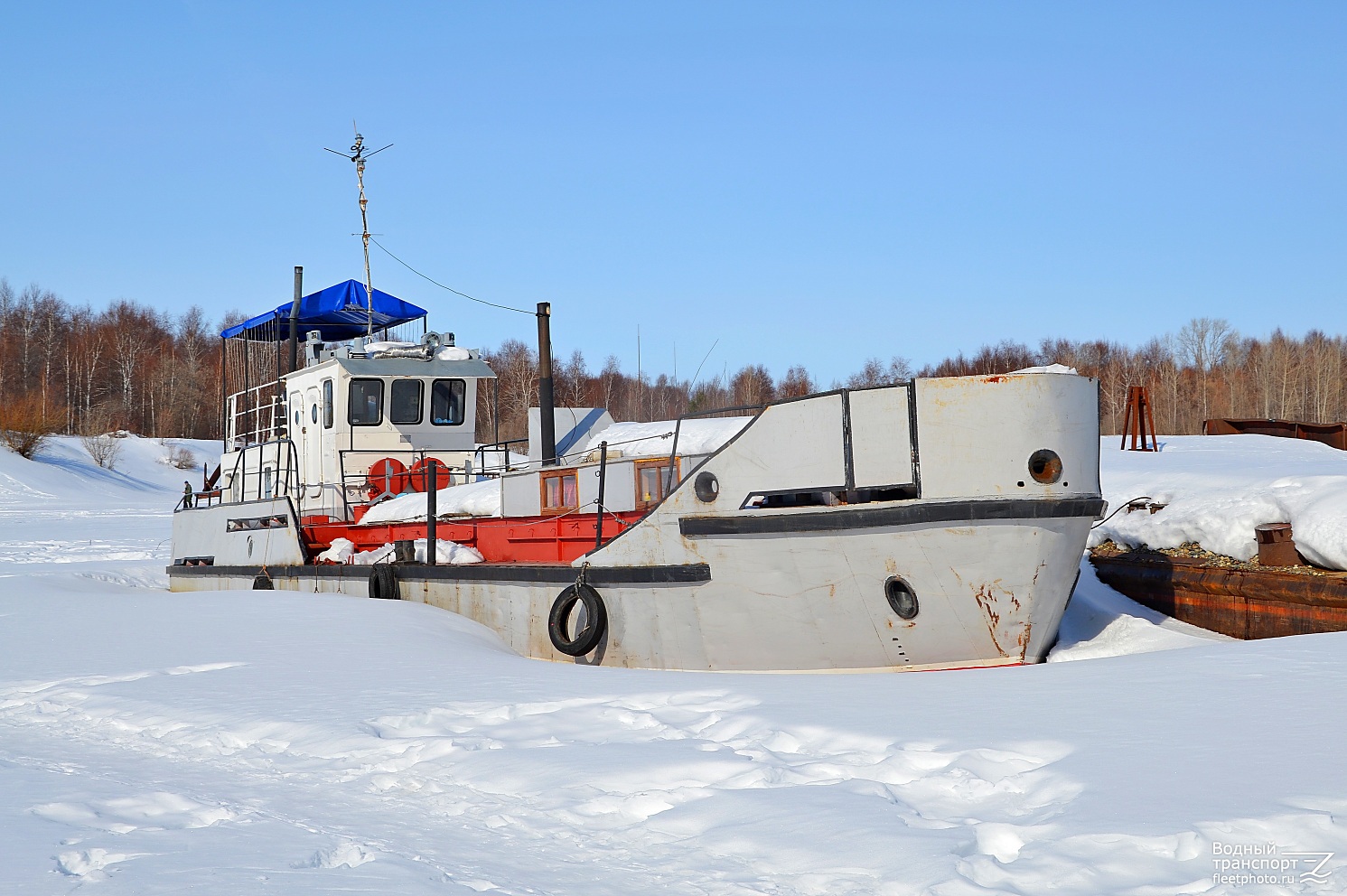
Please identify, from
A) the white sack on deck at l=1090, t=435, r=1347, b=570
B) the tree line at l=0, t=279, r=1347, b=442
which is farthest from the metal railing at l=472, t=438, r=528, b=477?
the tree line at l=0, t=279, r=1347, b=442

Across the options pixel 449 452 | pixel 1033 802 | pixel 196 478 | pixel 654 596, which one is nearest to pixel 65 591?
pixel 449 452

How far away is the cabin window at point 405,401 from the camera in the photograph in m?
13.2

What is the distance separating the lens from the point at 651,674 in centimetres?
639

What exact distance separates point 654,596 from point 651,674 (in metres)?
1.53

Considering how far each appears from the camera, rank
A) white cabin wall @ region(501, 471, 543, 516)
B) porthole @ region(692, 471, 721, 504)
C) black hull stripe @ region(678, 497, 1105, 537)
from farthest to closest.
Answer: white cabin wall @ region(501, 471, 543, 516)
porthole @ region(692, 471, 721, 504)
black hull stripe @ region(678, 497, 1105, 537)

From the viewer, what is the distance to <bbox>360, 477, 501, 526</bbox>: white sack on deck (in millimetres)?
10469

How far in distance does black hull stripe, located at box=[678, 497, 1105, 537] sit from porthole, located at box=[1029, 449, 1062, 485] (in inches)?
5.7

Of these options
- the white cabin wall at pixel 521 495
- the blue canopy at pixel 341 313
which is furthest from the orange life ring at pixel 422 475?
the blue canopy at pixel 341 313

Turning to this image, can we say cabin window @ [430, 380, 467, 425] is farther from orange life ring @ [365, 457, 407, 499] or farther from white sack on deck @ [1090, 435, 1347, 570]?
white sack on deck @ [1090, 435, 1347, 570]

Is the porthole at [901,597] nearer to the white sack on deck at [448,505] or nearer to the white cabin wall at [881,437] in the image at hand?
the white cabin wall at [881,437]

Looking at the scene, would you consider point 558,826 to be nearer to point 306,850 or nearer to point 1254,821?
point 306,850

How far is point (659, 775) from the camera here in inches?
160

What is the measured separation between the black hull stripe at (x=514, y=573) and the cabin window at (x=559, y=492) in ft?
2.02

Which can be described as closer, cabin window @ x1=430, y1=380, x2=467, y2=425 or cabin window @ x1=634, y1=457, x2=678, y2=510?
cabin window @ x1=634, y1=457, x2=678, y2=510
